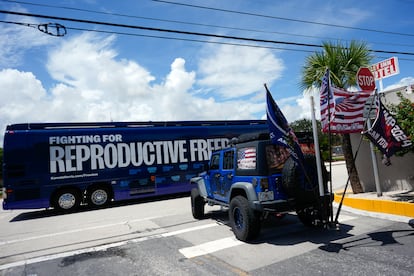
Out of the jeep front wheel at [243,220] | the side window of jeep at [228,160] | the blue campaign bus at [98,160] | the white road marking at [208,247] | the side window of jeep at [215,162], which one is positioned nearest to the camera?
the white road marking at [208,247]

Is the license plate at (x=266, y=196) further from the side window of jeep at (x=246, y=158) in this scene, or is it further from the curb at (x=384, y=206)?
the curb at (x=384, y=206)

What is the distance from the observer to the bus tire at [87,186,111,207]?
40.9ft

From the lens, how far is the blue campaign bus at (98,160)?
37.1 feet

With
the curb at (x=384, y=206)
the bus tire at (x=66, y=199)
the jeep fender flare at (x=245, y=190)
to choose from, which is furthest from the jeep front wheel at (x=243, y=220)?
the bus tire at (x=66, y=199)

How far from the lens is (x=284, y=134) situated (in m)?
5.64

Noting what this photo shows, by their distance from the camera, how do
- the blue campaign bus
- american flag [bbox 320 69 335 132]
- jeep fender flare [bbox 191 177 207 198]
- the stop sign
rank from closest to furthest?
american flag [bbox 320 69 335 132] → the stop sign → jeep fender flare [bbox 191 177 207 198] → the blue campaign bus

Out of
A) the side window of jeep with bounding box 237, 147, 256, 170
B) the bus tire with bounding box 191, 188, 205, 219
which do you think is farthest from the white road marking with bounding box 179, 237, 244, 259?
the bus tire with bounding box 191, 188, 205, 219

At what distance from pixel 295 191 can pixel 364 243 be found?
1.50 meters

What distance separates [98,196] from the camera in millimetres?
12531

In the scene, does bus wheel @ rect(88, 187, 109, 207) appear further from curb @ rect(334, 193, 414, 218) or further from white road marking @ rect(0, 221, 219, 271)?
curb @ rect(334, 193, 414, 218)

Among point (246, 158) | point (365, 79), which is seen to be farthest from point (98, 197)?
point (365, 79)

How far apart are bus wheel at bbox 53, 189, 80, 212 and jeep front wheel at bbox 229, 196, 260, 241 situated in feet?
27.0

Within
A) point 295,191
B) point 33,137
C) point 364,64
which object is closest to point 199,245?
point 295,191

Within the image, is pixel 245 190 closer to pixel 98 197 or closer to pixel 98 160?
pixel 98 160
